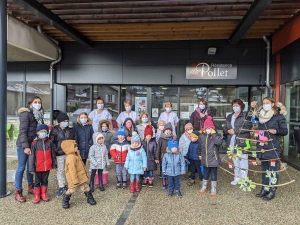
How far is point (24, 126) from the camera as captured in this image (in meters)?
3.90

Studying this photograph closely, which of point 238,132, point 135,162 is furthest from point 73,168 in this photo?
point 238,132

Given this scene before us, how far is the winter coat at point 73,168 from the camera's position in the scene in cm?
361

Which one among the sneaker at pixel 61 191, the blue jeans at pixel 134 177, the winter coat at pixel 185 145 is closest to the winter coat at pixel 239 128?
the winter coat at pixel 185 145

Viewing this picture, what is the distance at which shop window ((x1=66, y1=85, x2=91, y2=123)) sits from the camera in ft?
25.8

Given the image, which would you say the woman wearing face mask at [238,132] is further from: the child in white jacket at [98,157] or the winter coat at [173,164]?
the child in white jacket at [98,157]

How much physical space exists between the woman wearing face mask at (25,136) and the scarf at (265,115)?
3.91 meters

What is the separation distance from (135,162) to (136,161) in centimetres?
3

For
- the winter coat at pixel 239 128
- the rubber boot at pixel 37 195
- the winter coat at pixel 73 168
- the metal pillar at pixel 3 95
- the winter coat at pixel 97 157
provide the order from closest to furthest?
the winter coat at pixel 73 168
the rubber boot at pixel 37 195
the metal pillar at pixel 3 95
the winter coat at pixel 97 157
the winter coat at pixel 239 128

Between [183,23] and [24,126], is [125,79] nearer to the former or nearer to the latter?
[183,23]

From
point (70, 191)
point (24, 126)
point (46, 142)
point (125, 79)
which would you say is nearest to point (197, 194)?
point (70, 191)

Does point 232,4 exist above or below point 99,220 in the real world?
above

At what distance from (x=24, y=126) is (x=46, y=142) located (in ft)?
1.44

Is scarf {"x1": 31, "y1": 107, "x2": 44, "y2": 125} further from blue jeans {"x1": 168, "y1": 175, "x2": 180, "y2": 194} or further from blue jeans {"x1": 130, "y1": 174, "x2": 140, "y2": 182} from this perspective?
blue jeans {"x1": 168, "y1": 175, "x2": 180, "y2": 194}

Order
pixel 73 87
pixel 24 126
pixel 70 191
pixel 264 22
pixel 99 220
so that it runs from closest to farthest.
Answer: pixel 99 220 → pixel 70 191 → pixel 24 126 → pixel 264 22 → pixel 73 87
